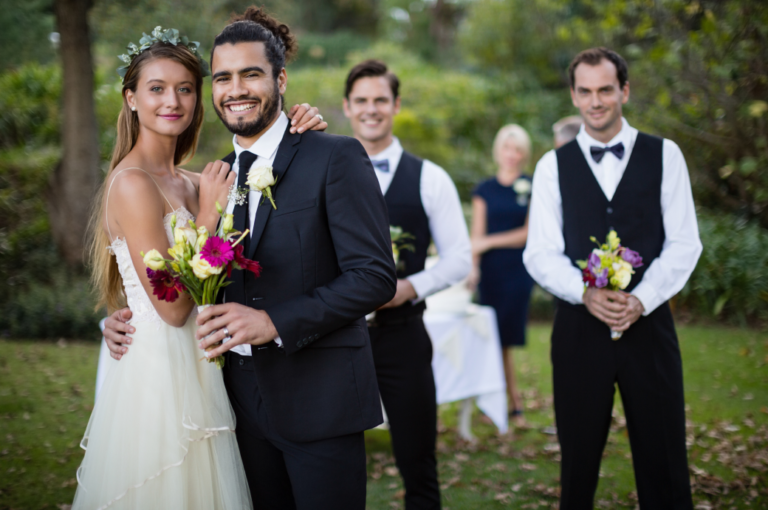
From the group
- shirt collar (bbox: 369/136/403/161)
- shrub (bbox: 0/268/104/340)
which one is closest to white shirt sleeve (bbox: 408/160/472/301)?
shirt collar (bbox: 369/136/403/161)

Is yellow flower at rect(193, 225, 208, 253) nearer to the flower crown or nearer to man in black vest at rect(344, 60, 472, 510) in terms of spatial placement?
the flower crown

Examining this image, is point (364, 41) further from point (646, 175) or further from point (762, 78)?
point (646, 175)

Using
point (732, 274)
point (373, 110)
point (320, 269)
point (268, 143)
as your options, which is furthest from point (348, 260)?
point (732, 274)

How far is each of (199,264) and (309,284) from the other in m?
0.38

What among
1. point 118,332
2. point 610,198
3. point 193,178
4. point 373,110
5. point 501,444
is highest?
point 373,110

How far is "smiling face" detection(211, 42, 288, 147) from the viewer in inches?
90.2

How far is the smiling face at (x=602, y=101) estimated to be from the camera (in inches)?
129

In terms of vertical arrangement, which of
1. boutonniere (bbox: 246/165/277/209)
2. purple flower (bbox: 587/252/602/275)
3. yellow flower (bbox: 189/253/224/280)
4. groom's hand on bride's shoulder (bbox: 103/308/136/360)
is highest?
boutonniere (bbox: 246/165/277/209)

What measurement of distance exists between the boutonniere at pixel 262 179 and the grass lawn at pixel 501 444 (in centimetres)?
284

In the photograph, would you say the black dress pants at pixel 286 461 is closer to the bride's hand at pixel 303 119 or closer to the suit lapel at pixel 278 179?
the suit lapel at pixel 278 179

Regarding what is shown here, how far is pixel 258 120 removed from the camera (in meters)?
2.33

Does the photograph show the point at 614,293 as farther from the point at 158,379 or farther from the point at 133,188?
the point at 133,188

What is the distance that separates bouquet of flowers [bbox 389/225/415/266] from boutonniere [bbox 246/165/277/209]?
1.28 m

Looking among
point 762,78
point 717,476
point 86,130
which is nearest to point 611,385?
point 717,476
